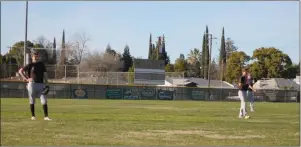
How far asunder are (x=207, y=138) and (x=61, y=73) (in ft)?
219

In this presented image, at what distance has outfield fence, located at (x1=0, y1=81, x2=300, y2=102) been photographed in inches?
1800

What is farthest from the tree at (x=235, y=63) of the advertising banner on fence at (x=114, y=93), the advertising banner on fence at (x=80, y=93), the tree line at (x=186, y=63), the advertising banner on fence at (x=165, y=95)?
the advertising banner on fence at (x=80, y=93)

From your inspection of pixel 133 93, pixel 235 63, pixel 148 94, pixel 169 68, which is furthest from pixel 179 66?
pixel 133 93

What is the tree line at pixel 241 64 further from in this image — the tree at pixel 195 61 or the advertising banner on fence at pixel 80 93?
the advertising banner on fence at pixel 80 93

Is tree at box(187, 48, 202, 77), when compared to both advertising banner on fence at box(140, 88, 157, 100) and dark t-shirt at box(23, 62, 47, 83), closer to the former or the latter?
advertising banner on fence at box(140, 88, 157, 100)

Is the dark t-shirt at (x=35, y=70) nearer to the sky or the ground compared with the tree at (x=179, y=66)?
nearer to the ground

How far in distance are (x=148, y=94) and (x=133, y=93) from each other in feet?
6.56

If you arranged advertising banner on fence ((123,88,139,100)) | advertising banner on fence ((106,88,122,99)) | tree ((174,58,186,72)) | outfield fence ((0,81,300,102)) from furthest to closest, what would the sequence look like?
tree ((174,58,186,72))
advertising banner on fence ((123,88,139,100))
advertising banner on fence ((106,88,122,99))
outfield fence ((0,81,300,102))

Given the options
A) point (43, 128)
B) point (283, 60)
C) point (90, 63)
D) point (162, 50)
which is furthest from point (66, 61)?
point (43, 128)

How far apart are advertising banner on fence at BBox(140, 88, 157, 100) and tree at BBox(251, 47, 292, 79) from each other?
47.6 m

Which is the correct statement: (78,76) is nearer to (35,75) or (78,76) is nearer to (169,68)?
(35,75)

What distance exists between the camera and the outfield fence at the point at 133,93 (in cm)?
4572

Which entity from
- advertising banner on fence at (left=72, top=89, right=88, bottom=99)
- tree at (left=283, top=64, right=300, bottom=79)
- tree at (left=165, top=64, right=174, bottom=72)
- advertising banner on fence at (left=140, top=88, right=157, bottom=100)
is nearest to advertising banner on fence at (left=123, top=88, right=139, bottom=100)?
advertising banner on fence at (left=140, top=88, right=157, bottom=100)

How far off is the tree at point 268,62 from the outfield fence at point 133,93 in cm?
3944
